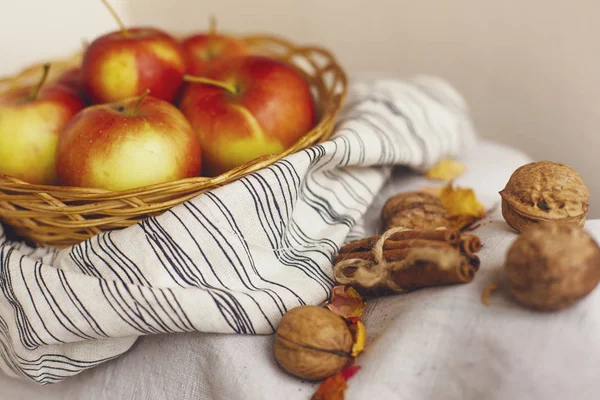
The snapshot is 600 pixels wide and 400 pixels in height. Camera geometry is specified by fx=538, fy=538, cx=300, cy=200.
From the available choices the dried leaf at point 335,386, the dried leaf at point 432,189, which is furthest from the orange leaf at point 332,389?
the dried leaf at point 432,189

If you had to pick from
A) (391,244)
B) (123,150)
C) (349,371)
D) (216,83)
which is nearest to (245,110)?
(216,83)

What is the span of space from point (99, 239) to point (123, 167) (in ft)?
0.31

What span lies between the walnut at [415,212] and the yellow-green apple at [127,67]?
0.39 m

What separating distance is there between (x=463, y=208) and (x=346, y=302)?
0.24 metres

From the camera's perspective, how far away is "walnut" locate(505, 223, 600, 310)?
18.7 inches

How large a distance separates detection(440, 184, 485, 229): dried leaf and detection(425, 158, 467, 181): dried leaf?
0.11 metres

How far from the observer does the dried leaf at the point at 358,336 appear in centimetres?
58

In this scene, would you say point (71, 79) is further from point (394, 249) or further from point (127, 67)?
point (394, 249)

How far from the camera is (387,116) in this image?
901 mm

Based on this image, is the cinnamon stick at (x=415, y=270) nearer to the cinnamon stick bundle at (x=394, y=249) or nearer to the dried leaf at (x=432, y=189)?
the cinnamon stick bundle at (x=394, y=249)

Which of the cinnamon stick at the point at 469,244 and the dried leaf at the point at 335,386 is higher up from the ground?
the cinnamon stick at the point at 469,244

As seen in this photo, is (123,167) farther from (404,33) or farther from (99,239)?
(404,33)

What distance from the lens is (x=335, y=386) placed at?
1.77 feet

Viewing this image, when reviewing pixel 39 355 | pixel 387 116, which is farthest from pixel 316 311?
pixel 387 116
